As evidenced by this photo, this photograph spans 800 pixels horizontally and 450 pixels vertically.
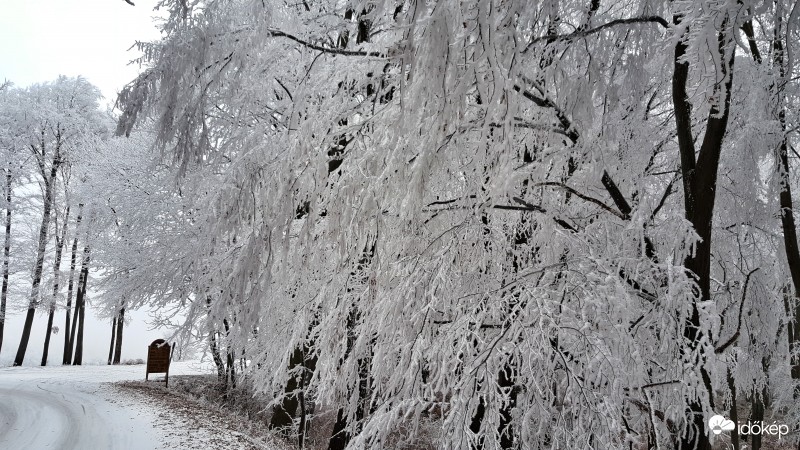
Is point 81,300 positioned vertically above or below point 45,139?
below

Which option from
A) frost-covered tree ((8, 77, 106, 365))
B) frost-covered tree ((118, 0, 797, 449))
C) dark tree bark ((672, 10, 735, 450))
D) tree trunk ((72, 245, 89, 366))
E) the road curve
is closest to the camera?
frost-covered tree ((118, 0, 797, 449))

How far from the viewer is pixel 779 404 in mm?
10766

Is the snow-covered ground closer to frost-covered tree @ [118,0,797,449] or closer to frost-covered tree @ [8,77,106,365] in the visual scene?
frost-covered tree @ [118,0,797,449]

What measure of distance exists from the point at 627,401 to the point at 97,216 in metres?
16.1

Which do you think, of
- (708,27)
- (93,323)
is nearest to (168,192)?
(708,27)

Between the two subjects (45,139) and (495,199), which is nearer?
(495,199)

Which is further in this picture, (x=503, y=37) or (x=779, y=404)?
(x=779, y=404)

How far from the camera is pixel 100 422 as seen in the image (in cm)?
798

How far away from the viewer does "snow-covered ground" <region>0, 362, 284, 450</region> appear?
273 inches

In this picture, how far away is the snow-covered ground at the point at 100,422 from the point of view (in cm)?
692

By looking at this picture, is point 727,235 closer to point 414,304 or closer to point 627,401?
point 627,401

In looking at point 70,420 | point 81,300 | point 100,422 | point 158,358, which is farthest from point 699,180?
point 81,300

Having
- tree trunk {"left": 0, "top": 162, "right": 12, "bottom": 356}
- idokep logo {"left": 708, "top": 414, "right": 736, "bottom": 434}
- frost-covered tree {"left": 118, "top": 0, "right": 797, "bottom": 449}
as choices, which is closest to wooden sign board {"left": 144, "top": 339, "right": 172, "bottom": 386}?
tree trunk {"left": 0, "top": 162, "right": 12, "bottom": 356}

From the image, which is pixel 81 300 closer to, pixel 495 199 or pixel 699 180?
pixel 495 199
